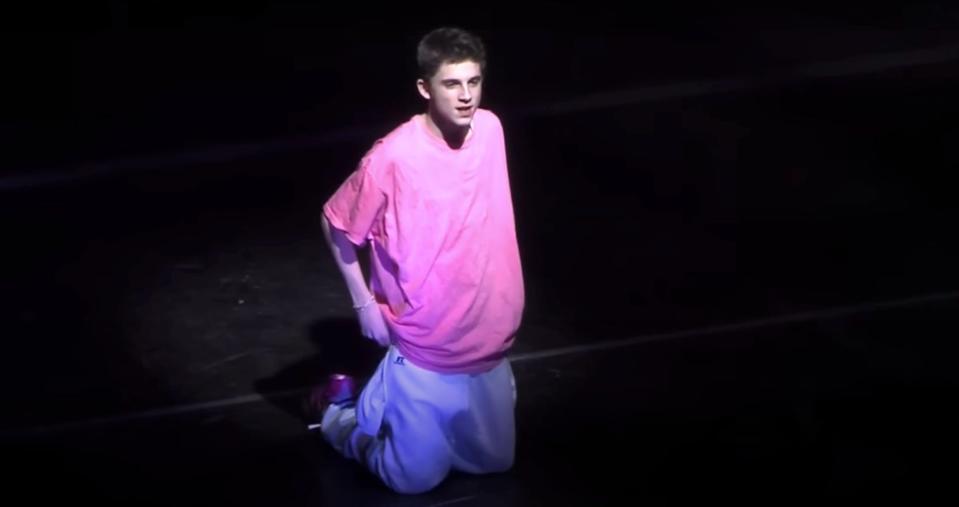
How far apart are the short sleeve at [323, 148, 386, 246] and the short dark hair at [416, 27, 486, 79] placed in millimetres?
249

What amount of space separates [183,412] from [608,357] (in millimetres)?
1309

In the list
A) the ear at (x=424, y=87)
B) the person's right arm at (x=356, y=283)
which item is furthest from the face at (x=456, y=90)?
the person's right arm at (x=356, y=283)

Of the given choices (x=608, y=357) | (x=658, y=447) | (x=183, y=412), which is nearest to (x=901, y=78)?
(x=608, y=357)

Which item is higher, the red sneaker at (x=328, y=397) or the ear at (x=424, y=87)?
the ear at (x=424, y=87)

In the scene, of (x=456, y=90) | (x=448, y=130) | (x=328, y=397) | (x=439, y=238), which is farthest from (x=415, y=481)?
(x=456, y=90)

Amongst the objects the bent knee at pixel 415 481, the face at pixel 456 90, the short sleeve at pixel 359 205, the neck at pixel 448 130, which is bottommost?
the bent knee at pixel 415 481

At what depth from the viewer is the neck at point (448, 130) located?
347cm

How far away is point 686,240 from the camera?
5562mm

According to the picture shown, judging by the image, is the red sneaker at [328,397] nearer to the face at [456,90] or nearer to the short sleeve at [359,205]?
the short sleeve at [359,205]

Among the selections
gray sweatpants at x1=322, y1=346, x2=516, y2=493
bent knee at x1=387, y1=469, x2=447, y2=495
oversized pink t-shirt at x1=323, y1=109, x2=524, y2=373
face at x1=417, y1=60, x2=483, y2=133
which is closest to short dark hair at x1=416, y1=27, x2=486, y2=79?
face at x1=417, y1=60, x2=483, y2=133

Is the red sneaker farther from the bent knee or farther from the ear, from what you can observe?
the ear

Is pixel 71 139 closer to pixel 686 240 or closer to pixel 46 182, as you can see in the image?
pixel 46 182

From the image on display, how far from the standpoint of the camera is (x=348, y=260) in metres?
3.65

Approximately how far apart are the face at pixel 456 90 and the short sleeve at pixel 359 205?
20 centimetres
